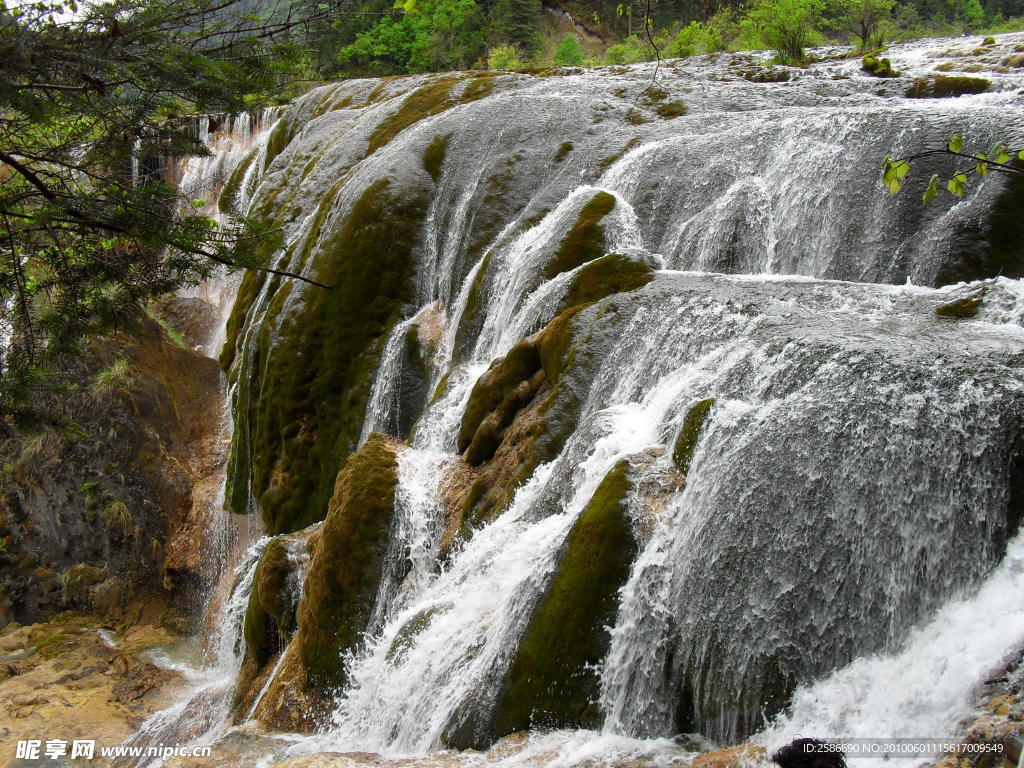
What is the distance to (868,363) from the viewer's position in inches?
198

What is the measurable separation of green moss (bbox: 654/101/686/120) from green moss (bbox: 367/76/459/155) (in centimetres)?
410

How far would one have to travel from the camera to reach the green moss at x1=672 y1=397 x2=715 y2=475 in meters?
5.61

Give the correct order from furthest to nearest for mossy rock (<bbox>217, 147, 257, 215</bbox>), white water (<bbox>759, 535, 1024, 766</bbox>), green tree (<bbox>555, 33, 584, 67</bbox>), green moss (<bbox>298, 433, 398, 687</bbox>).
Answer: green tree (<bbox>555, 33, 584, 67</bbox>)
mossy rock (<bbox>217, 147, 257, 215</bbox>)
green moss (<bbox>298, 433, 398, 687</bbox>)
white water (<bbox>759, 535, 1024, 766</bbox>)

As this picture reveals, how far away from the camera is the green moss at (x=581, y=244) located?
9.78 m

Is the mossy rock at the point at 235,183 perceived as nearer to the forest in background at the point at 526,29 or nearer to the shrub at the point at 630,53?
the shrub at the point at 630,53

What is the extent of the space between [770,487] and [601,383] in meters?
2.68

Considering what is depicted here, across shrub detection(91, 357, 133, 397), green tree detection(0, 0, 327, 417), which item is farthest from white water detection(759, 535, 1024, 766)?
shrub detection(91, 357, 133, 397)

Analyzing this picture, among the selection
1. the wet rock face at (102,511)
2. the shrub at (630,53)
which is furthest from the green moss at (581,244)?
the shrub at (630,53)

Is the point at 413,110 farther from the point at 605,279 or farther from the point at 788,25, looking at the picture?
the point at 788,25

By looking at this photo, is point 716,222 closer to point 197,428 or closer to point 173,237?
point 173,237

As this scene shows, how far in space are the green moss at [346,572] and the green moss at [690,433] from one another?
10.5 feet

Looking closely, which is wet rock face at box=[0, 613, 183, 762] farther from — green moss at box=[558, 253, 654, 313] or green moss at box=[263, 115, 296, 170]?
green moss at box=[263, 115, 296, 170]

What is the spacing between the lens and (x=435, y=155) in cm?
1333

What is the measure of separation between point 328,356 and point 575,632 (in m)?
7.53
